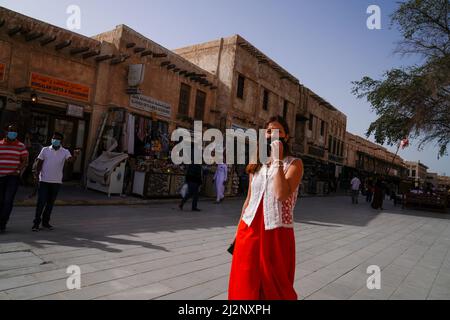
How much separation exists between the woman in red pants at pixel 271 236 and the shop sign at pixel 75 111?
11159 millimetres

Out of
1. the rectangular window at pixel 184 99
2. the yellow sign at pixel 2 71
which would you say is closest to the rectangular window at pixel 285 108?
the rectangular window at pixel 184 99

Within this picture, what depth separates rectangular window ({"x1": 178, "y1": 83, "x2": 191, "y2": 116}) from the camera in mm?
16797

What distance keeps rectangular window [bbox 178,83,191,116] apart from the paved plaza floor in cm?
950

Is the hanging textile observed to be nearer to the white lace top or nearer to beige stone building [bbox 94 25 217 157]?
beige stone building [bbox 94 25 217 157]

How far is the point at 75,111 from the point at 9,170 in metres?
7.19

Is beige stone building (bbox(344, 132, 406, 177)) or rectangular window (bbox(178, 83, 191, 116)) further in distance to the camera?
beige stone building (bbox(344, 132, 406, 177))

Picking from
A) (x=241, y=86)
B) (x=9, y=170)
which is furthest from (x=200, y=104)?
(x=9, y=170)

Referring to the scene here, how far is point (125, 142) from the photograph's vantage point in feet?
43.2

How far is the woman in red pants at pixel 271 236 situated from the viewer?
7.89 ft

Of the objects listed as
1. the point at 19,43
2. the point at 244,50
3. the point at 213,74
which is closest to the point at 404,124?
the point at 244,50

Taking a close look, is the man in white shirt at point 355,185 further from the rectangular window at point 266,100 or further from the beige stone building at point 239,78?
A: the rectangular window at point 266,100

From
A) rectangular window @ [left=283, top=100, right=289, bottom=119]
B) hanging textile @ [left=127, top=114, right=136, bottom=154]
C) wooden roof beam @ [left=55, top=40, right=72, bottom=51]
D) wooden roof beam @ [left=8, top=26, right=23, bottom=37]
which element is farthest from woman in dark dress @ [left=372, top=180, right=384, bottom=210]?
wooden roof beam @ [left=8, top=26, right=23, bottom=37]

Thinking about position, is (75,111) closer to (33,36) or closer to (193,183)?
(33,36)
